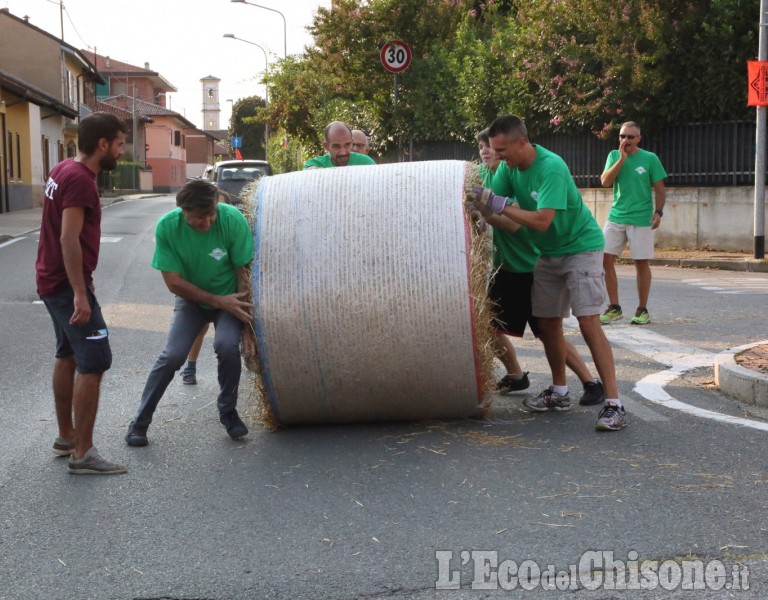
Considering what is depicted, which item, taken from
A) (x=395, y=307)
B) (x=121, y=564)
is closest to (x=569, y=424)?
(x=395, y=307)

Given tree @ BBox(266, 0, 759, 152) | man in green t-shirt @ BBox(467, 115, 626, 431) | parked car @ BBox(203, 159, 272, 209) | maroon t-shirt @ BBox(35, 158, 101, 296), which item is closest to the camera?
maroon t-shirt @ BBox(35, 158, 101, 296)

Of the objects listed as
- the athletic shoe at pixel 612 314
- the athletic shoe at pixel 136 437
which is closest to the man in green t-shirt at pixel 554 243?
the athletic shoe at pixel 136 437

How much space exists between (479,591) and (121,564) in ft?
4.25

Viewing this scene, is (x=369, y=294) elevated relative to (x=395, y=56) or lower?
lower

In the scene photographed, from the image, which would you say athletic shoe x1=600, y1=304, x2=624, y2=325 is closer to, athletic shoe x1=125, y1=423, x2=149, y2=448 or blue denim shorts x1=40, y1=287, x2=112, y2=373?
athletic shoe x1=125, y1=423, x2=149, y2=448

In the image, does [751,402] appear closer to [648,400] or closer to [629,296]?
[648,400]

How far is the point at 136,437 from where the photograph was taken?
570 centimetres

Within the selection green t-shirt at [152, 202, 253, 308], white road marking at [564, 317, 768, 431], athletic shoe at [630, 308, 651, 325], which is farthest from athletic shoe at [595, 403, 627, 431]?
athletic shoe at [630, 308, 651, 325]

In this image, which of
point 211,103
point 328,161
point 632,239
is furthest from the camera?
point 211,103

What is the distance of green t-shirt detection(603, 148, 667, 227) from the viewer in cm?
1007

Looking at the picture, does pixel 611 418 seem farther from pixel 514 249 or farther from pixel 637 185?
pixel 637 185

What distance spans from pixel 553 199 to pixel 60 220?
2.57 m

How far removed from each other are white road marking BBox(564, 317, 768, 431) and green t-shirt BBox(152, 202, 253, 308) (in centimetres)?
245

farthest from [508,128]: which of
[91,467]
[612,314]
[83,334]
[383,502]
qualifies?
[612,314]
